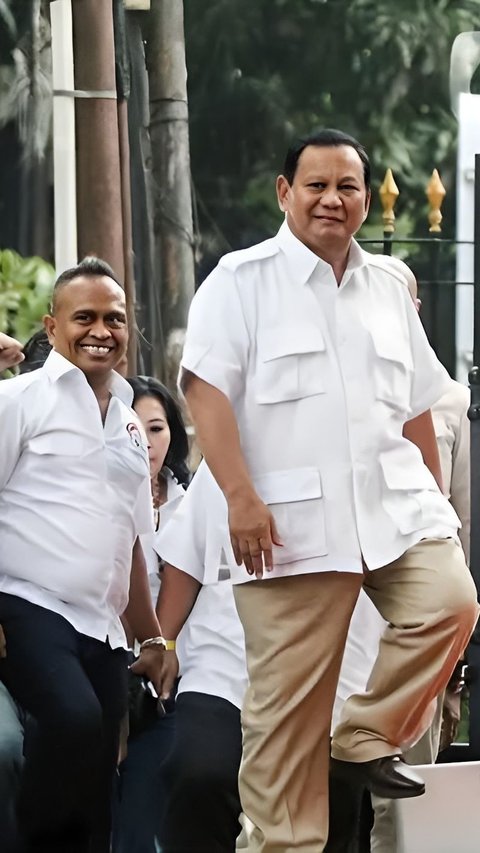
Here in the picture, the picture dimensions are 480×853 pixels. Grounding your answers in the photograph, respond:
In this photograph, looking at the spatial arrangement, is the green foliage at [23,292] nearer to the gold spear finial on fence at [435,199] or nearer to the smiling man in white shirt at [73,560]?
the gold spear finial on fence at [435,199]

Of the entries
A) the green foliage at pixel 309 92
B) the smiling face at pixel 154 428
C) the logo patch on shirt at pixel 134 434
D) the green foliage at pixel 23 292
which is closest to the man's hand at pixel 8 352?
the logo patch on shirt at pixel 134 434

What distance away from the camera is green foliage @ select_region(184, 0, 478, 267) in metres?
5.05

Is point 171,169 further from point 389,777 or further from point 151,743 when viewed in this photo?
point 389,777

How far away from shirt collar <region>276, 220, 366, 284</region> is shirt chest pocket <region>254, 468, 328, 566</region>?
342 mm

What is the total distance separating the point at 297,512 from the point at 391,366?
0.31 metres

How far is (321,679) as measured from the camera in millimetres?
2668

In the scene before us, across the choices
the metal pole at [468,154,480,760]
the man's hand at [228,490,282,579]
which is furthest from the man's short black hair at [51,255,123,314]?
the man's hand at [228,490,282,579]

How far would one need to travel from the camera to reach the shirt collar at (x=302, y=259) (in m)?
2.75

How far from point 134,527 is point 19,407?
1.19 feet

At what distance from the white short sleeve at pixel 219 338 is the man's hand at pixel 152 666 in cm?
80

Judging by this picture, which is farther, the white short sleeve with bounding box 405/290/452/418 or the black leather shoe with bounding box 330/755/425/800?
the white short sleeve with bounding box 405/290/452/418

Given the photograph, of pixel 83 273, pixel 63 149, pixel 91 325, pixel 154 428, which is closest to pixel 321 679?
pixel 91 325

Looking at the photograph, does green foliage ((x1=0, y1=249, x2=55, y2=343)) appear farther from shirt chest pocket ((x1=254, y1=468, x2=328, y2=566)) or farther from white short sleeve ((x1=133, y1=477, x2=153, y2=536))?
shirt chest pocket ((x1=254, y1=468, x2=328, y2=566))

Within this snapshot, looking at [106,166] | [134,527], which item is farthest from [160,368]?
[134,527]
